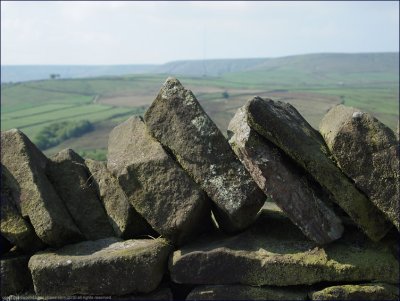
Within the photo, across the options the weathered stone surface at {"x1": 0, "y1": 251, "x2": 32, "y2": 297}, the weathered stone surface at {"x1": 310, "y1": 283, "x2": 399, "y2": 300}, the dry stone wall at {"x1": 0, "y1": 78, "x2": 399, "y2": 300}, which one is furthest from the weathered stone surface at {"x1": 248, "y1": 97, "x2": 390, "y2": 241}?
the weathered stone surface at {"x1": 0, "y1": 251, "x2": 32, "y2": 297}

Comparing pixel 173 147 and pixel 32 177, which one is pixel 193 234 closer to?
pixel 173 147

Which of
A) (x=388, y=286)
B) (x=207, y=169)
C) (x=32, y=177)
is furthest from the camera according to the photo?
(x=32, y=177)

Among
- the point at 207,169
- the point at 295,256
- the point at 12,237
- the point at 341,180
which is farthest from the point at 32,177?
the point at 341,180

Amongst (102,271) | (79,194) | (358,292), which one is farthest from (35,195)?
(358,292)

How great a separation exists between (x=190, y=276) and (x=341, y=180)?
2935 mm

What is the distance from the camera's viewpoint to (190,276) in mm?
7594

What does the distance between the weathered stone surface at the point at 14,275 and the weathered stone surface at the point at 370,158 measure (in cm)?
583

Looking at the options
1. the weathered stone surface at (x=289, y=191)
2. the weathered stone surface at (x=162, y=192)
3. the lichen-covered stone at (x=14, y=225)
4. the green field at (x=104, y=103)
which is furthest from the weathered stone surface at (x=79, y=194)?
the green field at (x=104, y=103)

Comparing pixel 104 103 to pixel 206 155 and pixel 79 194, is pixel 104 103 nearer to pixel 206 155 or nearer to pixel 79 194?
pixel 79 194

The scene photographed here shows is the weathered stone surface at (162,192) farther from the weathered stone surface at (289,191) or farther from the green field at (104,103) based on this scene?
the green field at (104,103)

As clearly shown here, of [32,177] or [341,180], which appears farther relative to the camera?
[32,177]

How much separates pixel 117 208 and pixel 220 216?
1.98 meters

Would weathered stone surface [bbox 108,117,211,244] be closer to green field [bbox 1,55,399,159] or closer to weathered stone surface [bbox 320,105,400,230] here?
weathered stone surface [bbox 320,105,400,230]

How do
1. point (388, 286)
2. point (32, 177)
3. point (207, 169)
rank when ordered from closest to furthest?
point (388, 286) < point (207, 169) < point (32, 177)
